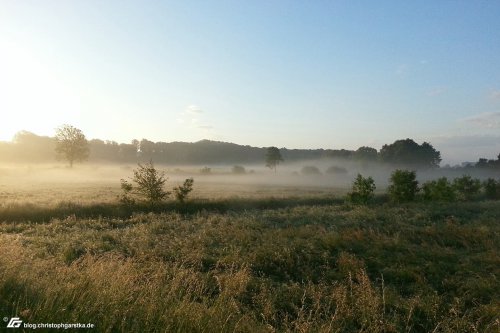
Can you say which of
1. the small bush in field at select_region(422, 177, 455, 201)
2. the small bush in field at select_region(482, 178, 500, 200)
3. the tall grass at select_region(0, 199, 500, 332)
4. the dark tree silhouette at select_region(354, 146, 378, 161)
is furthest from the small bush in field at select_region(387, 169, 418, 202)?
the dark tree silhouette at select_region(354, 146, 378, 161)

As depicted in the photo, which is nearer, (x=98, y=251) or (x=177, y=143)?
(x=98, y=251)

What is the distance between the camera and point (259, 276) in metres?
11.8

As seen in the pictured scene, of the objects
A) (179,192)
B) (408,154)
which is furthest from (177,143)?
(179,192)

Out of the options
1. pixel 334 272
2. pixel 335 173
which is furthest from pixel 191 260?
pixel 335 173

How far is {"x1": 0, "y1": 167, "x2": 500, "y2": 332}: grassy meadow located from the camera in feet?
19.6

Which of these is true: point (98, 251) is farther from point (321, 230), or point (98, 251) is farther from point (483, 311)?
point (483, 311)

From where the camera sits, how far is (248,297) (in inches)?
368

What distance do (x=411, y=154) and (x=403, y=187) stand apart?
11140cm

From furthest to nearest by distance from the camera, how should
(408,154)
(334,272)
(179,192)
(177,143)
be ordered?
1. (177,143)
2. (408,154)
3. (179,192)
4. (334,272)

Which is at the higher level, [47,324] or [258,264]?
[47,324]

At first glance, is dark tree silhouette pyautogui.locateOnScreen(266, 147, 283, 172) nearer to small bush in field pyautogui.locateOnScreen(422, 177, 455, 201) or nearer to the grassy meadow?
small bush in field pyautogui.locateOnScreen(422, 177, 455, 201)

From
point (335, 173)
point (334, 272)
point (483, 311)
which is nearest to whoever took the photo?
point (483, 311)

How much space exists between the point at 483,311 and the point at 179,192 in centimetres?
2708

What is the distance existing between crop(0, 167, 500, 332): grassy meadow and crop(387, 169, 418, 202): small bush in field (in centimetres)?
1176
